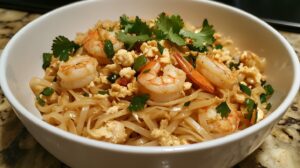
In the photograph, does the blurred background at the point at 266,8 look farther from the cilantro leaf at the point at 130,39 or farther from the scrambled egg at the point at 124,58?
the scrambled egg at the point at 124,58

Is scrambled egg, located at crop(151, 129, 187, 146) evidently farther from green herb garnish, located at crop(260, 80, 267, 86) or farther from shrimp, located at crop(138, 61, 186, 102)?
green herb garnish, located at crop(260, 80, 267, 86)

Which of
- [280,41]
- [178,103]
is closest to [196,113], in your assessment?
[178,103]

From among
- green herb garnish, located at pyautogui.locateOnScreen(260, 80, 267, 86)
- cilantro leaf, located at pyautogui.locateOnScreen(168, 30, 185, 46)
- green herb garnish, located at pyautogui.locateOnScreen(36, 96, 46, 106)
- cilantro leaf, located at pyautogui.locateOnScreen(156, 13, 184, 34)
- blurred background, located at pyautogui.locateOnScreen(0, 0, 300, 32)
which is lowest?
blurred background, located at pyautogui.locateOnScreen(0, 0, 300, 32)

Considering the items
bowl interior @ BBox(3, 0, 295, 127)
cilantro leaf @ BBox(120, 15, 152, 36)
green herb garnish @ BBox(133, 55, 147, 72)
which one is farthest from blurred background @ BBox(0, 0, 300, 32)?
green herb garnish @ BBox(133, 55, 147, 72)

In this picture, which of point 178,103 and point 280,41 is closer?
point 178,103

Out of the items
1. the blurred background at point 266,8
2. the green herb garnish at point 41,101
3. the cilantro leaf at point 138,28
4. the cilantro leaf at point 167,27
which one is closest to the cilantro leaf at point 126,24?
the cilantro leaf at point 138,28

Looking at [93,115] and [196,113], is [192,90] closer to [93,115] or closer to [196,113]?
[196,113]

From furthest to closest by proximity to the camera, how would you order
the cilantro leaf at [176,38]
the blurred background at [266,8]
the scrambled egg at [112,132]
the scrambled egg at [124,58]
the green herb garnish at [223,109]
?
the blurred background at [266,8]
the cilantro leaf at [176,38]
the scrambled egg at [124,58]
the green herb garnish at [223,109]
the scrambled egg at [112,132]
